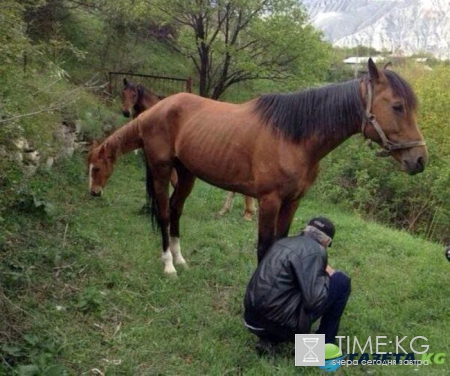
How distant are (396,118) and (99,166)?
3369 millimetres

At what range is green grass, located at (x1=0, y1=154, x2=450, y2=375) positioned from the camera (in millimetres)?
2979

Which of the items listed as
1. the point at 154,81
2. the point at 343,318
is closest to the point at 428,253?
the point at 343,318

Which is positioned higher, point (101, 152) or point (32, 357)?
point (101, 152)

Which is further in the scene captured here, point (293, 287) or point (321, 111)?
→ point (321, 111)

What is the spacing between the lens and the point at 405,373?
3.04m

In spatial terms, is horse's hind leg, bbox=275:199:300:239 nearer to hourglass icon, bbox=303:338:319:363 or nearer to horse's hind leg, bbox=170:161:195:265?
hourglass icon, bbox=303:338:319:363

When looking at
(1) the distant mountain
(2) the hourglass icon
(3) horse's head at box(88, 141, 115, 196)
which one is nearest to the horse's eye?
(2) the hourglass icon

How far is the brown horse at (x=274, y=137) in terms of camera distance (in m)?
3.14

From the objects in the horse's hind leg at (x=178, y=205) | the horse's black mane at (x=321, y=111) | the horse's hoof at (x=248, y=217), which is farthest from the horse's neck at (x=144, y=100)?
the horse's black mane at (x=321, y=111)

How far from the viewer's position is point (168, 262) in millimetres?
4535

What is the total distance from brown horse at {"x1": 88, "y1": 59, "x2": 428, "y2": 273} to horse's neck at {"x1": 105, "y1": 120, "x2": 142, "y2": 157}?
68 mm

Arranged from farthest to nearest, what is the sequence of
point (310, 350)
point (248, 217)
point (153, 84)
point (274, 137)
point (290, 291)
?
point (153, 84) → point (248, 217) → point (274, 137) → point (310, 350) → point (290, 291)

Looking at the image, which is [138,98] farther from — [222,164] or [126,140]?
[222,164]

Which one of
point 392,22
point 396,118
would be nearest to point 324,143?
point 396,118
